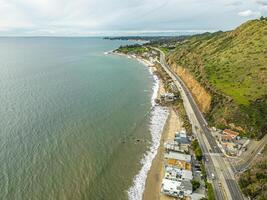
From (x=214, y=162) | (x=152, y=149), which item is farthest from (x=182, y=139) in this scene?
(x=214, y=162)

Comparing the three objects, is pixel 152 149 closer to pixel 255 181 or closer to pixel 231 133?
pixel 231 133

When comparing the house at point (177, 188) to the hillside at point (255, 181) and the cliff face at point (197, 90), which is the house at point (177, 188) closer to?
the hillside at point (255, 181)

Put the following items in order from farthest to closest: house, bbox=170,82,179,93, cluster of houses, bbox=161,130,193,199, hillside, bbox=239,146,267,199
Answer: house, bbox=170,82,179,93 < cluster of houses, bbox=161,130,193,199 < hillside, bbox=239,146,267,199

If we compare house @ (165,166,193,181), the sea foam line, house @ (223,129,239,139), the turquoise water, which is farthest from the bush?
house @ (223,129,239,139)

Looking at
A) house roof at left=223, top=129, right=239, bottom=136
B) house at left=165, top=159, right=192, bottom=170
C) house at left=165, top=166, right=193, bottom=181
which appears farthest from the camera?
house roof at left=223, top=129, right=239, bottom=136

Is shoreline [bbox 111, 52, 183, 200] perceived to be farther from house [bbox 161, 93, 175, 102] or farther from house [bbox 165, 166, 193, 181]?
house [bbox 161, 93, 175, 102]

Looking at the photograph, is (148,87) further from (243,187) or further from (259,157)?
(243,187)

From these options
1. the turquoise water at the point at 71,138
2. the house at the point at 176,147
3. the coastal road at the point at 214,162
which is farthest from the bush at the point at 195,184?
the turquoise water at the point at 71,138
